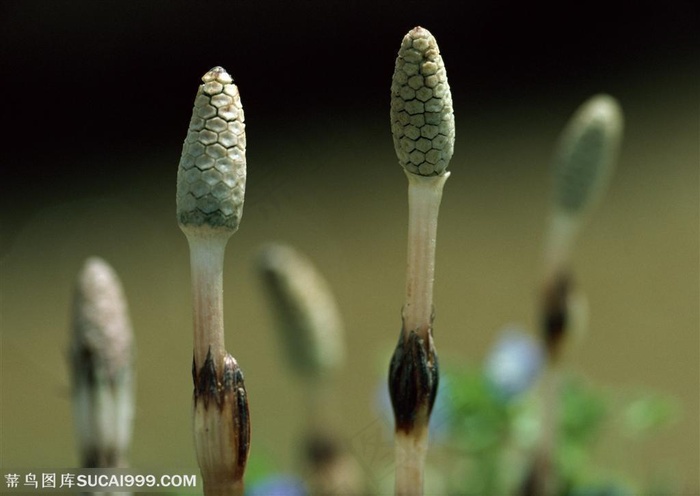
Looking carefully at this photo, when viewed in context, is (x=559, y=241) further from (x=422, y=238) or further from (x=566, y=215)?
(x=422, y=238)

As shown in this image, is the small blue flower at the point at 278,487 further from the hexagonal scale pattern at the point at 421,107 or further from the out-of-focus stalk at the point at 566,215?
the hexagonal scale pattern at the point at 421,107

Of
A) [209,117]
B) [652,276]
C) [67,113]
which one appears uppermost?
[67,113]

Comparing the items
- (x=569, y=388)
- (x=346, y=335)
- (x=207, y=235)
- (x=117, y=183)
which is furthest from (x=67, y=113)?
(x=207, y=235)

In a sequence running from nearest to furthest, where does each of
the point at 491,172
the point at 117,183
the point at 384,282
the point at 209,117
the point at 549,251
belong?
the point at 209,117
the point at 549,251
the point at 384,282
the point at 117,183
the point at 491,172

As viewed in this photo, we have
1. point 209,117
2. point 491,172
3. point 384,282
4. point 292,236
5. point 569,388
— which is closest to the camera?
point 209,117

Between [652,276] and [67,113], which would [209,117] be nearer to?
[652,276]
